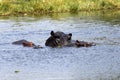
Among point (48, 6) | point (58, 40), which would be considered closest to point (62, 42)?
point (58, 40)

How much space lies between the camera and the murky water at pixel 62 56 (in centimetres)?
1404

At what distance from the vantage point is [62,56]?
17.2 metres

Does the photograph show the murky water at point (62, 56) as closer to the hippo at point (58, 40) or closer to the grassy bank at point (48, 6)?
the hippo at point (58, 40)

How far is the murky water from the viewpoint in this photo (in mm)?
14039

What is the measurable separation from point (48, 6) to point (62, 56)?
819 inches

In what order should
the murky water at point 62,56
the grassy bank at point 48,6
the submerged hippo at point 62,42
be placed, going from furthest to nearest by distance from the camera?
the grassy bank at point 48,6 → the submerged hippo at point 62,42 → the murky water at point 62,56

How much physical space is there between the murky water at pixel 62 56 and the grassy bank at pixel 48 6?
884 centimetres

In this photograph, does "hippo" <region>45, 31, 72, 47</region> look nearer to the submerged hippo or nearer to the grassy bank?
the submerged hippo

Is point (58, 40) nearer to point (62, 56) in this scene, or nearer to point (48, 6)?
point (62, 56)

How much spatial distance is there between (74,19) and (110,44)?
11508 mm

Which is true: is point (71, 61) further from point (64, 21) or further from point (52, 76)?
point (64, 21)

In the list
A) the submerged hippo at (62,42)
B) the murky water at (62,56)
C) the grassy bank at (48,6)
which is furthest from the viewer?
the grassy bank at (48,6)

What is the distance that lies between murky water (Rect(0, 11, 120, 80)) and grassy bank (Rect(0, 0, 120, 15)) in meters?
8.84

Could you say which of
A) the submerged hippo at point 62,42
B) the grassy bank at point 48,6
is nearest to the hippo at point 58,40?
the submerged hippo at point 62,42
